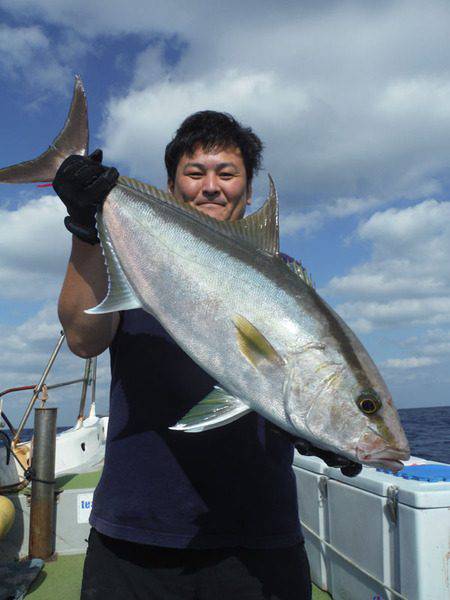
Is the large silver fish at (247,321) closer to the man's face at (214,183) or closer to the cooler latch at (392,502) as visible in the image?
the man's face at (214,183)

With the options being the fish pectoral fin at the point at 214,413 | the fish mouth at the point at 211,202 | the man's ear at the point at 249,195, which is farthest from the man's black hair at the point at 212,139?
the fish pectoral fin at the point at 214,413

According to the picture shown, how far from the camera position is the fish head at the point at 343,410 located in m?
1.81

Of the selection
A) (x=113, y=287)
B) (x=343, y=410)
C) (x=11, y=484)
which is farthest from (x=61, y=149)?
(x=11, y=484)

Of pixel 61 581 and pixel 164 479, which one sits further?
pixel 61 581

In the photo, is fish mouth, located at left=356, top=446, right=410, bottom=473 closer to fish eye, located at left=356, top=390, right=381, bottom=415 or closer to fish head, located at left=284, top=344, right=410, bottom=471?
fish head, located at left=284, top=344, right=410, bottom=471

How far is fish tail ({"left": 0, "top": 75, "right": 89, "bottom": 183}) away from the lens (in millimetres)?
2645

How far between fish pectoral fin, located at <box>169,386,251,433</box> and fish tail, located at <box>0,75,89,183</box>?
149 cm

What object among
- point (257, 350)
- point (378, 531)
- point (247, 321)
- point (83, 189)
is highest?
point (83, 189)

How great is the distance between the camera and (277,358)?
6.34ft

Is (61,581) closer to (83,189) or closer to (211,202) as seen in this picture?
(211,202)

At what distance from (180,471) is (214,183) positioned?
1.55 m

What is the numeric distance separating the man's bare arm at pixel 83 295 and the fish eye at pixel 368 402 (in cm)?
131

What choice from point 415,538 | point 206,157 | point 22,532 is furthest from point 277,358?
point 22,532

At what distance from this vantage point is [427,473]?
13.0 feet
